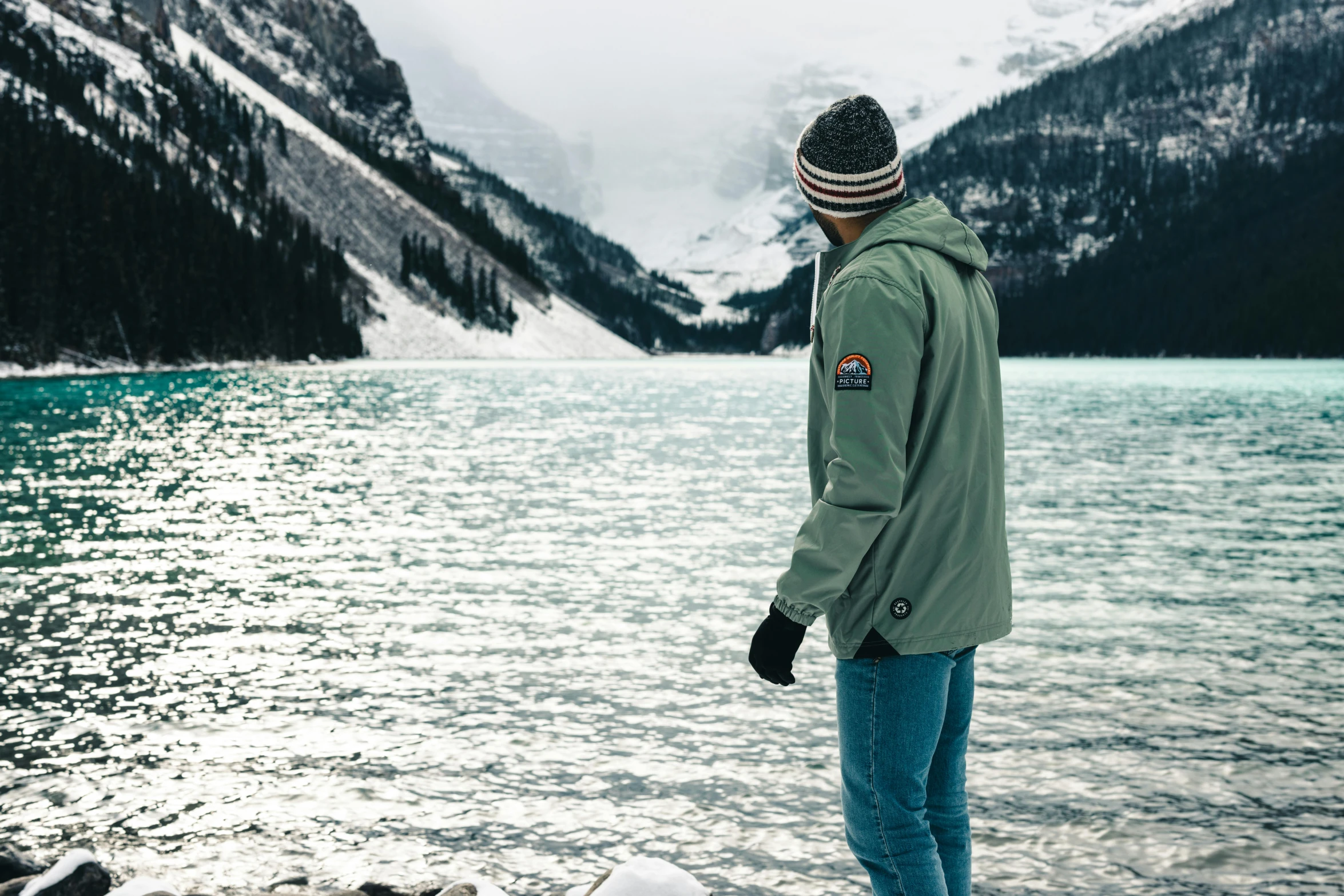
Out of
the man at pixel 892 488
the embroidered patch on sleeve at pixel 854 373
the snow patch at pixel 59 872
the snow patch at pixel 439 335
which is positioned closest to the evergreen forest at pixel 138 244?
the snow patch at pixel 439 335

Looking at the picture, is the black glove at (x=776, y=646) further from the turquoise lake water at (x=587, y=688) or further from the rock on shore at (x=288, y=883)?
the turquoise lake water at (x=587, y=688)

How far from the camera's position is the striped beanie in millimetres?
3652

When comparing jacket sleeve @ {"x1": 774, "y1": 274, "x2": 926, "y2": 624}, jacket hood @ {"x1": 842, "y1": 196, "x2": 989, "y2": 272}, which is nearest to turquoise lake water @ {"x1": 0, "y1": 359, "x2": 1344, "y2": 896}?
jacket sleeve @ {"x1": 774, "y1": 274, "x2": 926, "y2": 624}

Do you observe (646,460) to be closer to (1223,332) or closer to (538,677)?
(538,677)

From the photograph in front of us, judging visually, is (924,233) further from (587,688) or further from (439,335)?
(439,335)

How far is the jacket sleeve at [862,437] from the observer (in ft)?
10.6

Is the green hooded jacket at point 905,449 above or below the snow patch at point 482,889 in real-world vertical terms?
above

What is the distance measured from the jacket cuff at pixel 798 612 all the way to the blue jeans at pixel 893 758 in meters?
0.32

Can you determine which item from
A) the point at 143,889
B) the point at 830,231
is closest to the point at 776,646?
the point at 830,231

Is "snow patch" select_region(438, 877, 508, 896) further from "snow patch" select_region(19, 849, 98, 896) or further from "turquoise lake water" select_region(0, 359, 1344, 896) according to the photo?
"snow patch" select_region(19, 849, 98, 896)

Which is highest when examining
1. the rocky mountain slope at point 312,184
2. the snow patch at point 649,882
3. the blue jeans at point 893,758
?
the rocky mountain slope at point 312,184

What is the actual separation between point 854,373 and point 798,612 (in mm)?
799

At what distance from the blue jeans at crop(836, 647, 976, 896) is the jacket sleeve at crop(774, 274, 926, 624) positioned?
1.43 ft

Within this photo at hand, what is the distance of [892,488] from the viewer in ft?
10.7
